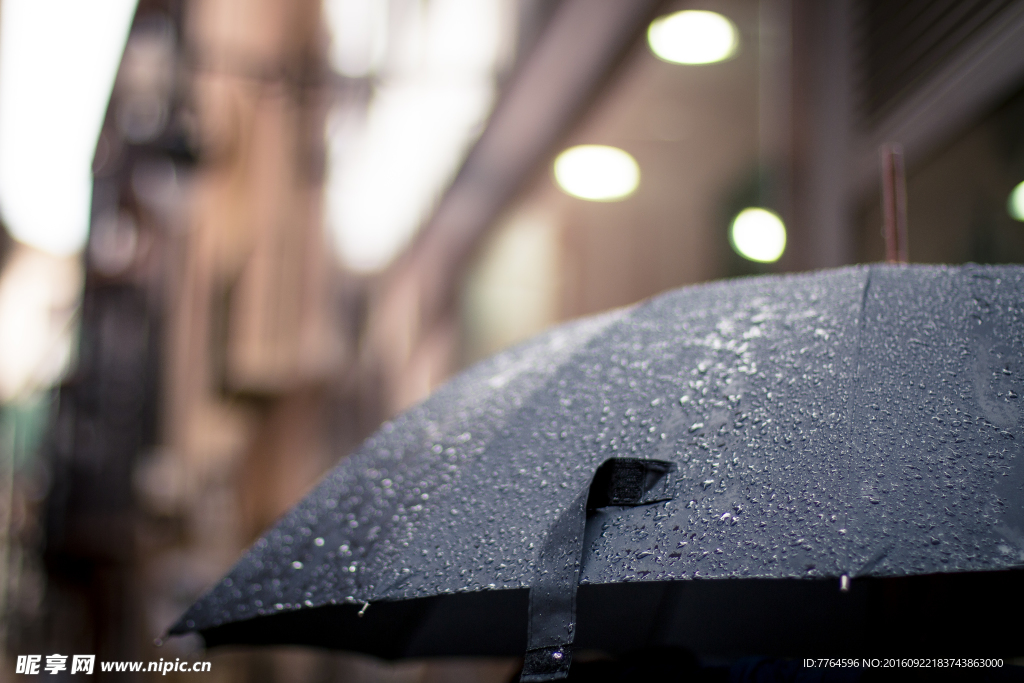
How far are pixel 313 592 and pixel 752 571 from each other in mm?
659

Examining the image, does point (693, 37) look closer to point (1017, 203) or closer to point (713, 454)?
point (1017, 203)

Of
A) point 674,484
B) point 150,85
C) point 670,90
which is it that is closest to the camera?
point 674,484

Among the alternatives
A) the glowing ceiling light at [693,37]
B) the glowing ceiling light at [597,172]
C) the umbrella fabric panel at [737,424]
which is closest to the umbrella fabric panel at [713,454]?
the umbrella fabric panel at [737,424]

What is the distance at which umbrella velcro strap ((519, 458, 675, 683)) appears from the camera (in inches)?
42.4

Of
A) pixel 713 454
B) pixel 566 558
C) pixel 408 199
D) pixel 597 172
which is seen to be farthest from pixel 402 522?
pixel 408 199

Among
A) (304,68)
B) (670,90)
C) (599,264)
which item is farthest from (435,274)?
(670,90)

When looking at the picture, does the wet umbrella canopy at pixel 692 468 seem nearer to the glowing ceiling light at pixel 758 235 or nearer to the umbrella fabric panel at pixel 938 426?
the umbrella fabric panel at pixel 938 426

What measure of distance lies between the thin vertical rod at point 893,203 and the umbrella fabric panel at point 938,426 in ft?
0.99

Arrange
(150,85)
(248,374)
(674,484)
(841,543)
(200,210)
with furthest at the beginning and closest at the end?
1. (200,210)
2. (248,374)
3. (150,85)
4. (674,484)
5. (841,543)

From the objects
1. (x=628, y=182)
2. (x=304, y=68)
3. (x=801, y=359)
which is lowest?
(x=801, y=359)

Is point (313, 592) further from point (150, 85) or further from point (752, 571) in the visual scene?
point (150, 85)

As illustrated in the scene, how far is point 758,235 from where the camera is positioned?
13.8ft

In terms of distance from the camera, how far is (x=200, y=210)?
13383 mm

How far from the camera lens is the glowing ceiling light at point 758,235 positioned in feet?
13.4
